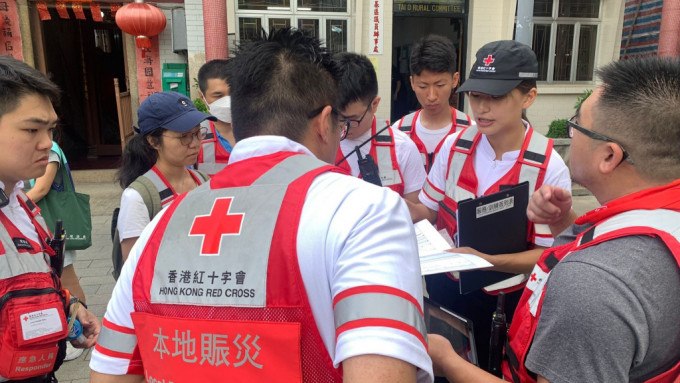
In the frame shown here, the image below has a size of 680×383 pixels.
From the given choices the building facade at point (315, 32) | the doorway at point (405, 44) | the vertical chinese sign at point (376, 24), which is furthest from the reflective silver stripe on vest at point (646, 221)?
the doorway at point (405, 44)

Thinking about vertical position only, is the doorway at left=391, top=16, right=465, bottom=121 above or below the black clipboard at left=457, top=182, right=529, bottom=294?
above

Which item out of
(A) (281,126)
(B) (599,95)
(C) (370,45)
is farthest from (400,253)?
(C) (370,45)

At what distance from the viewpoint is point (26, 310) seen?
1.60 metres

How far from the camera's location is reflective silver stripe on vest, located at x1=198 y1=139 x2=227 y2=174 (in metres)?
3.28

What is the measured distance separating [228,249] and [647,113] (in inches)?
42.1

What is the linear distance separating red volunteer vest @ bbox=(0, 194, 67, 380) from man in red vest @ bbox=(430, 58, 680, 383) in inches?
51.3

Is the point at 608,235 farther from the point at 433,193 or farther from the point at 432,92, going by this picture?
the point at 432,92

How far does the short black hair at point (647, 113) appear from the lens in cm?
120

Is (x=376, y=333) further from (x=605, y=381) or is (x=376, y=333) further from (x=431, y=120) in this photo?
(x=431, y=120)

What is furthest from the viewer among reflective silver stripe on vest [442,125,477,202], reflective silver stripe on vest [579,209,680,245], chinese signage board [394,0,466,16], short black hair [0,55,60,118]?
chinese signage board [394,0,466,16]

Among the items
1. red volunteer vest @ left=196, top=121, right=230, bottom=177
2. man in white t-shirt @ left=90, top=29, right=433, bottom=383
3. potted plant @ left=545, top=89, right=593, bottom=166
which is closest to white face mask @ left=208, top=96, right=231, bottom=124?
red volunteer vest @ left=196, top=121, right=230, bottom=177

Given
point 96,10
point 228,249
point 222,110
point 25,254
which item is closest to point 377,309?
point 228,249

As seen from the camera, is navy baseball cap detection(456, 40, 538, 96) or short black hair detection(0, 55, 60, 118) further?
navy baseball cap detection(456, 40, 538, 96)

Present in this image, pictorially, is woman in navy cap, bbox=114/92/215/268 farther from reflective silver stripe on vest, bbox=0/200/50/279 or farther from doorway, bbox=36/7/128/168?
doorway, bbox=36/7/128/168
